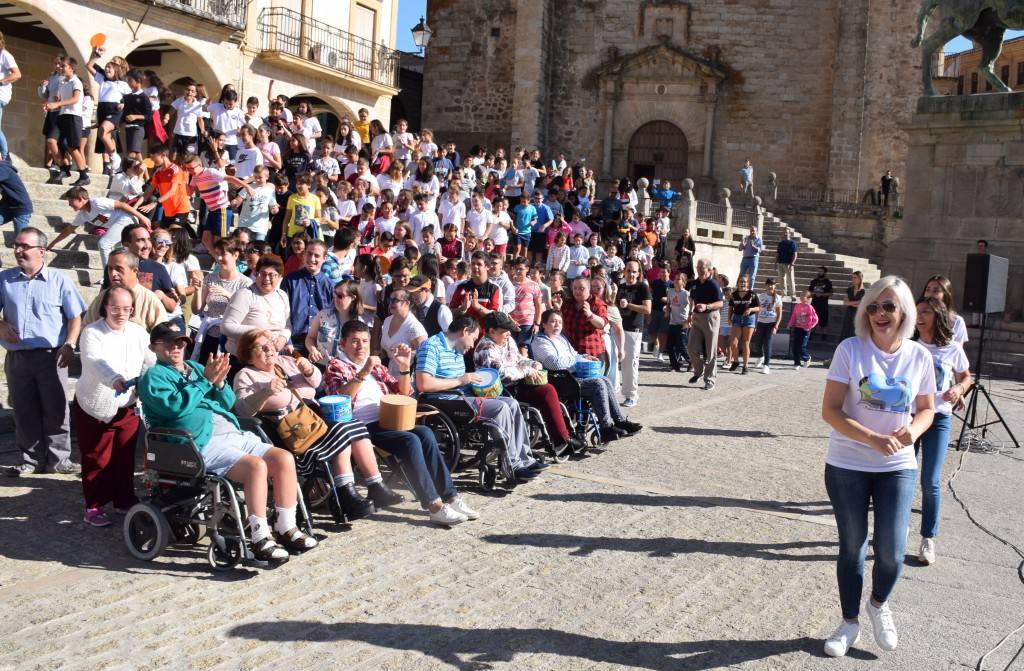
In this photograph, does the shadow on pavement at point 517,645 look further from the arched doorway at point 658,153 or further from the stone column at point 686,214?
the arched doorway at point 658,153

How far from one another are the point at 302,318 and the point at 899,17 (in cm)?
2863

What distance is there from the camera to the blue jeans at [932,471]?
627 centimetres

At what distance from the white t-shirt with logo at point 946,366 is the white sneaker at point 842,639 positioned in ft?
6.73

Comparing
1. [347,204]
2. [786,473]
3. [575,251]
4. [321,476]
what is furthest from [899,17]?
[321,476]

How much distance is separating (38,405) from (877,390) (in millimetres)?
5456

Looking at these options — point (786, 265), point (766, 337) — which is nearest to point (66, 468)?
point (766, 337)

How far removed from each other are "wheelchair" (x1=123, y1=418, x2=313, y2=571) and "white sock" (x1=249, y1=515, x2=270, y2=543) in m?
0.05

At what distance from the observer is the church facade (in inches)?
1280

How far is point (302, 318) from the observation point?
338 inches

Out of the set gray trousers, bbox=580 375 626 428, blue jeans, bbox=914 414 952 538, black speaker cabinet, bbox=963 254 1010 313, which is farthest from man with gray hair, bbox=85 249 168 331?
black speaker cabinet, bbox=963 254 1010 313

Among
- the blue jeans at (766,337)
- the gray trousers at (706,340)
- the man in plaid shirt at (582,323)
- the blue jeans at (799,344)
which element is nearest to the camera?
the man in plaid shirt at (582,323)

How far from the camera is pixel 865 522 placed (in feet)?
15.7

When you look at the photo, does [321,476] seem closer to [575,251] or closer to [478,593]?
[478,593]

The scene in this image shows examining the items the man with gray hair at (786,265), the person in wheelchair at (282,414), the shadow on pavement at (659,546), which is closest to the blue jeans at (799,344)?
the man with gray hair at (786,265)
